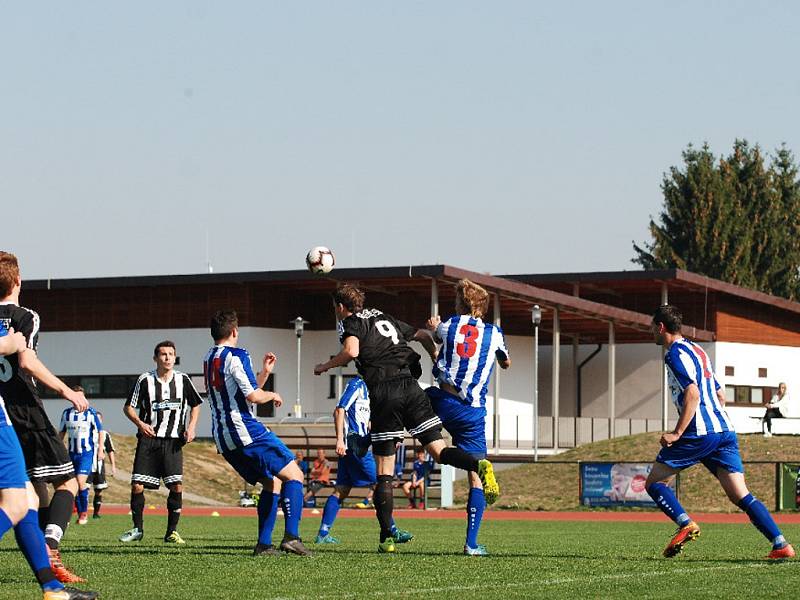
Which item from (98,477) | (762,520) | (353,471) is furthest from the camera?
(98,477)

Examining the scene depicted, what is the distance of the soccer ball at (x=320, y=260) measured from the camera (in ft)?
79.2

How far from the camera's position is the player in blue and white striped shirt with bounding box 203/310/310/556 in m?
11.7

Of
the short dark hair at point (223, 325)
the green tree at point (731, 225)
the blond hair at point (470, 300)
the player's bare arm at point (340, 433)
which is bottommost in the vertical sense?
the player's bare arm at point (340, 433)

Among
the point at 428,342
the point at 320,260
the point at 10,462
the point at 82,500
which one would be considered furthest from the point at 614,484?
the point at 10,462

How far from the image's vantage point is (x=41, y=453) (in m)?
9.75

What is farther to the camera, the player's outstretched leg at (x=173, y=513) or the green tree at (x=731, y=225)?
the green tree at (x=731, y=225)

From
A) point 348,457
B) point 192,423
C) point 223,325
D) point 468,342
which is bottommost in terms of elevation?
point 348,457

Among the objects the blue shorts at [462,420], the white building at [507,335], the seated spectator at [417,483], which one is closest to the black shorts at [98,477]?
the seated spectator at [417,483]

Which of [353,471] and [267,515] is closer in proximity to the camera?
[267,515]

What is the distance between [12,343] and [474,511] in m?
4.77

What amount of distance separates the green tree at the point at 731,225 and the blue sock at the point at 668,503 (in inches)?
2578

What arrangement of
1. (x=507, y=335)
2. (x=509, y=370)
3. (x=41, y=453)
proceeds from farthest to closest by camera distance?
(x=507, y=335) → (x=509, y=370) → (x=41, y=453)

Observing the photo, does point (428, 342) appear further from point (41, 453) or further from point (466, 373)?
point (41, 453)

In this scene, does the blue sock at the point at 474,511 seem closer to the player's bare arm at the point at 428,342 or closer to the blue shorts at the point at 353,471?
the player's bare arm at the point at 428,342
